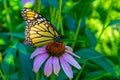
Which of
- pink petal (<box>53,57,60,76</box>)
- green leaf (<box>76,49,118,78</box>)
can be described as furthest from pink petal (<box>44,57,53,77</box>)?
green leaf (<box>76,49,118,78</box>)

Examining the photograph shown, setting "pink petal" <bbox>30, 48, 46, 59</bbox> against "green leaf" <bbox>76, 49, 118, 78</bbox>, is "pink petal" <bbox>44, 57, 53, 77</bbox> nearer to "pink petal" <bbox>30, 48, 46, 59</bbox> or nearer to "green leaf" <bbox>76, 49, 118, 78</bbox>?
"pink petal" <bbox>30, 48, 46, 59</bbox>

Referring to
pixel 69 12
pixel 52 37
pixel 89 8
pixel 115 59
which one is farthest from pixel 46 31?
pixel 115 59

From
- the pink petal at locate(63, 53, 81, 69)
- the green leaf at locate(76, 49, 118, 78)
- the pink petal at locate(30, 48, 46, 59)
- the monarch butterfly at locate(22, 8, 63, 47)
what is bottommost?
the green leaf at locate(76, 49, 118, 78)

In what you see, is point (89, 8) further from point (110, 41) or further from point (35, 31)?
point (110, 41)

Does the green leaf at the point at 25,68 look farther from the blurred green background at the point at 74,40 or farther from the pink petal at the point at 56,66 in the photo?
the pink petal at the point at 56,66

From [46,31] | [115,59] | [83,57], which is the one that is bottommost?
[115,59]

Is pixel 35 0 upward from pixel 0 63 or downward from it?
upward
